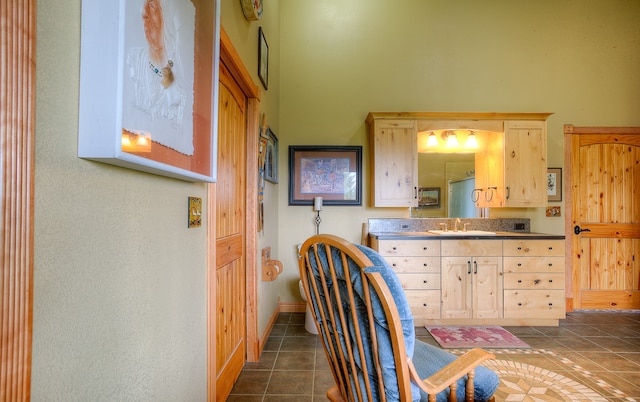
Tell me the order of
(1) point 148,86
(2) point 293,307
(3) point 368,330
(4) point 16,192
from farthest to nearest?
(2) point 293,307 < (3) point 368,330 < (1) point 148,86 < (4) point 16,192

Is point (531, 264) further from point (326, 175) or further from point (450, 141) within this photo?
point (326, 175)

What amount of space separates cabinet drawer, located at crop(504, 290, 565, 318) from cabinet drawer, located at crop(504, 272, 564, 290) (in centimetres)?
5

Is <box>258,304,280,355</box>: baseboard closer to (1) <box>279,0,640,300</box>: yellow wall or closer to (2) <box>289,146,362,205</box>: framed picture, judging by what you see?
(1) <box>279,0,640,300</box>: yellow wall

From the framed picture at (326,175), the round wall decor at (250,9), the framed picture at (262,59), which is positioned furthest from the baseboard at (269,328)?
the round wall decor at (250,9)

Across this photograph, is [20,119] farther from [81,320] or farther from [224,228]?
[224,228]

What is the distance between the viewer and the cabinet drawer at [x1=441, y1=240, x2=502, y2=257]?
310 cm

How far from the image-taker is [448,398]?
107 centimetres

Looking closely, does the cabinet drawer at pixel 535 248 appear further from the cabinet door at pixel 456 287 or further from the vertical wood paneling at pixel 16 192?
the vertical wood paneling at pixel 16 192

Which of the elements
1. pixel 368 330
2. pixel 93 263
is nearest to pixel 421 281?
pixel 368 330

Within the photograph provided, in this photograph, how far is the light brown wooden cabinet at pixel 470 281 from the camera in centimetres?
309

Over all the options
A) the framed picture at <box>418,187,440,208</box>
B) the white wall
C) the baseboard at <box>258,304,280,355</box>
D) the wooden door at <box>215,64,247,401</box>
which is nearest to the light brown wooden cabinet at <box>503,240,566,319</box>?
the framed picture at <box>418,187,440,208</box>

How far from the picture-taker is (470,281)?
10.2ft

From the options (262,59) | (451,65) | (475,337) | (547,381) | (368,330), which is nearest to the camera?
(368,330)

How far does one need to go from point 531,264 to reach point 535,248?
0.16 meters
